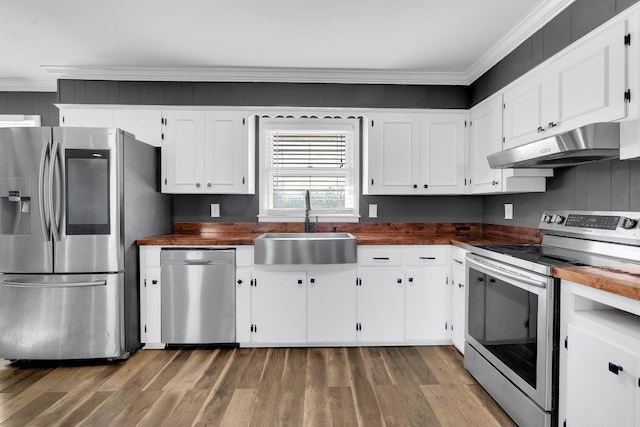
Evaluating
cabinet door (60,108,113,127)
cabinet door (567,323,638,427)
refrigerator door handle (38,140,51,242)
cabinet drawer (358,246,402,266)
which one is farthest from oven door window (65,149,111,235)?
cabinet door (567,323,638,427)

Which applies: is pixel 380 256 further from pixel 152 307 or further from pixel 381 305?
pixel 152 307

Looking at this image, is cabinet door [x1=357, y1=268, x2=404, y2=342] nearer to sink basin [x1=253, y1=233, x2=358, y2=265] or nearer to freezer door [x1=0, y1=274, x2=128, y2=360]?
sink basin [x1=253, y1=233, x2=358, y2=265]

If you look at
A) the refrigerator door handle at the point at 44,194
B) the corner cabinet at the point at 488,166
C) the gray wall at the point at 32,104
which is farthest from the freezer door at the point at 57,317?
the corner cabinet at the point at 488,166

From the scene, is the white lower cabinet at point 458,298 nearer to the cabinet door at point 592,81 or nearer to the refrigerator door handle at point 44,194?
the cabinet door at point 592,81

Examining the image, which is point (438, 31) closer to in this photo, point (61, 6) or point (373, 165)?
point (373, 165)

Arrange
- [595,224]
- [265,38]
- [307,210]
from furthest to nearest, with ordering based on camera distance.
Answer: [307,210] → [265,38] → [595,224]

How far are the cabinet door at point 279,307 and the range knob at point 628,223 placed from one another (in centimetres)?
208

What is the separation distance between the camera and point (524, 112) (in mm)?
2381

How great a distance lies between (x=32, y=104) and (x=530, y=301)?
4.94 metres

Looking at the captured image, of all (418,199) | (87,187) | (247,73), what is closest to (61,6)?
(87,187)

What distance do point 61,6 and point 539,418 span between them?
3.74 metres

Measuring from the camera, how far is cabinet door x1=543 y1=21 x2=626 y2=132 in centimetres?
163

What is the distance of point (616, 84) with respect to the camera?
1637 mm

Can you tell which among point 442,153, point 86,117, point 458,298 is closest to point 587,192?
point 458,298
